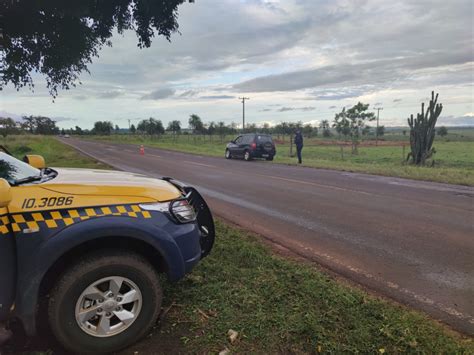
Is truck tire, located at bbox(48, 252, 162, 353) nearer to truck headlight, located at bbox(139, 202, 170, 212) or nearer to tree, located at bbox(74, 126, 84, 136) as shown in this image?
truck headlight, located at bbox(139, 202, 170, 212)

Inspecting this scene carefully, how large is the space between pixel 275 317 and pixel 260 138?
19182mm

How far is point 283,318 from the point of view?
321 centimetres

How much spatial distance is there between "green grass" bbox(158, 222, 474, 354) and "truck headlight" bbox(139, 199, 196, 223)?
90 cm

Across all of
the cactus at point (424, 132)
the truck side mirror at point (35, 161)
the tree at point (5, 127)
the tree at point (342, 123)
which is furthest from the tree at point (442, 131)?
the truck side mirror at point (35, 161)

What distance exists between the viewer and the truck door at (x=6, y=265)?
2447 millimetres

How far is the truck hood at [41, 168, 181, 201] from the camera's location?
110 inches

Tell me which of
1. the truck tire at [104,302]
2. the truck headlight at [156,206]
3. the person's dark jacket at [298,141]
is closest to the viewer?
the truck tire at [104,302]

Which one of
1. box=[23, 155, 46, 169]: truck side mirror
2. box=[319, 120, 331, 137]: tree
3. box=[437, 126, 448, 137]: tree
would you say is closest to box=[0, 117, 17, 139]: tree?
box=[23, 155, 46, 169]: truck side mirror

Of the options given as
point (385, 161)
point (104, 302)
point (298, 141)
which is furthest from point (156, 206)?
point (385, 161)

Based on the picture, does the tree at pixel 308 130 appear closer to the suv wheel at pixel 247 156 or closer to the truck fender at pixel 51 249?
the suv wheel at pixel 247 156

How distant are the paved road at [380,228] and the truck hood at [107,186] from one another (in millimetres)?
2494

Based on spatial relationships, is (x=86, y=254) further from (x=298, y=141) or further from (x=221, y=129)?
(x=221, y=129)

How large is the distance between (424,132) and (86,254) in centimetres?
2134

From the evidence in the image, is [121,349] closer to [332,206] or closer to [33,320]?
[33,320]
